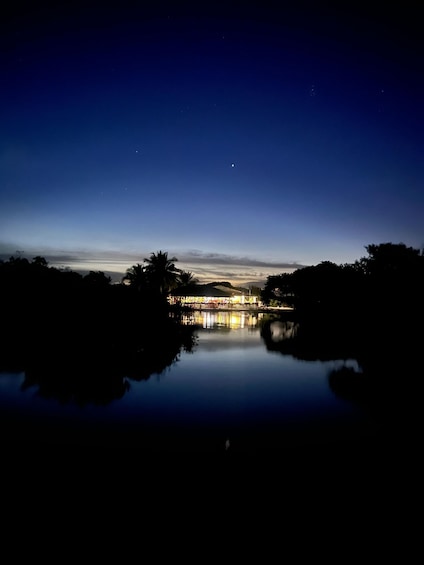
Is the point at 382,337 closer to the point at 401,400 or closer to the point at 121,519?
the point at 401,400

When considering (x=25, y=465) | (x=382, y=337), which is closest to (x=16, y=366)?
(x=25, y=465)

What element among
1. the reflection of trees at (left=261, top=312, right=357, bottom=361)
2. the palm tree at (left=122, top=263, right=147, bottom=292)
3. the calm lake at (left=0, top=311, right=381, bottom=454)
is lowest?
the calm lake at (left=0, top=311, right=381, bottom=454)

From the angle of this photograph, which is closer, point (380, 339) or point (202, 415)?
point (202, 415)

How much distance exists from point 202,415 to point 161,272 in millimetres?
36772

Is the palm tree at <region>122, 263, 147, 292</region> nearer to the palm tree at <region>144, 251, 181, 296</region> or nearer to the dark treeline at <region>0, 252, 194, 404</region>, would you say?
the palm tree at <region>144, 251, 181, 296</region>

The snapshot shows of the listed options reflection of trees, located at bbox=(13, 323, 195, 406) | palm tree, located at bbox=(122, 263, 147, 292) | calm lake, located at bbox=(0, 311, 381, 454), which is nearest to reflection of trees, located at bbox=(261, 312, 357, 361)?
calm lake, located at bbox=(0, 311, 381, 454)

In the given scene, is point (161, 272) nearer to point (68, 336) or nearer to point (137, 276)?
point (137, 276)

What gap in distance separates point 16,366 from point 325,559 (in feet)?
45.1

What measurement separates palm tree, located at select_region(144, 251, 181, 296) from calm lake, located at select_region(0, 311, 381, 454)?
3072 cm

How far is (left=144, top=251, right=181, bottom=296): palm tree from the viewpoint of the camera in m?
44.5

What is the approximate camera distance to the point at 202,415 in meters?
9.59

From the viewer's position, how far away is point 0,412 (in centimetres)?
932

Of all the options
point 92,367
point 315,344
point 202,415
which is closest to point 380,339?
point 315,344

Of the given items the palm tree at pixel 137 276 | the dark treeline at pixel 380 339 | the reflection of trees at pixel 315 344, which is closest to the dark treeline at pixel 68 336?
the reflection of trees at pixel 315 344
